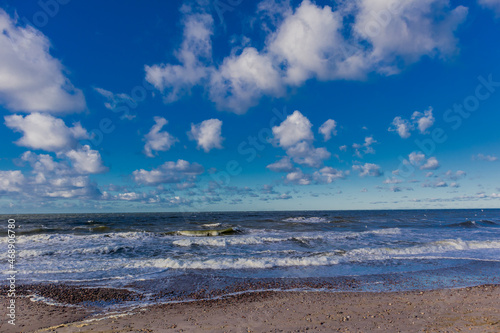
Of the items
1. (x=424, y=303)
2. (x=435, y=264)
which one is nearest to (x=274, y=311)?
(x=424, y=303)

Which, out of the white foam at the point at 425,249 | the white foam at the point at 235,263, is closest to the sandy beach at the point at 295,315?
the white foam at the point at 235,263

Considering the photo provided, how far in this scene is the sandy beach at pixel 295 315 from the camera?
279 inches

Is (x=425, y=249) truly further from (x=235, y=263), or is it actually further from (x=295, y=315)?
(x=295, y=315)

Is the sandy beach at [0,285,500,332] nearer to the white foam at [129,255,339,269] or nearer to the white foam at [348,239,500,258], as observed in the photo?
the white foam at [129,255,339,269]

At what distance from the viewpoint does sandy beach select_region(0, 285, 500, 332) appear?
7078 millimetres

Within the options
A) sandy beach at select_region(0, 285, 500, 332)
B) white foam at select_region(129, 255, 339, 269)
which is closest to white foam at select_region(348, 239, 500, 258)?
white foam at select_region(129, 255, 339, 269)

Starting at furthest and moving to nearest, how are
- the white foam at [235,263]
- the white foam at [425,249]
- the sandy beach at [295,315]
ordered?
the white foam at [425,249]
the white foam at [235,263]
the sandy beach at [295,315]

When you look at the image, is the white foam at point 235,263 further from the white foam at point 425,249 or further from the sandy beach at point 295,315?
the sandy beach at point 295,315

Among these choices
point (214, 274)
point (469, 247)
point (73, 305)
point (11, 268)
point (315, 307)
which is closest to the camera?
point (315, 307)

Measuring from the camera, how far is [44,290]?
425 inches

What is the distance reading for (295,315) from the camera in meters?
7.90

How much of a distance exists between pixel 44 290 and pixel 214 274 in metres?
7.23

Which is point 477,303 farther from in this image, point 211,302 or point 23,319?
point 23,319

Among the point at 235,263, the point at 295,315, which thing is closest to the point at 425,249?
the point at 235,263
